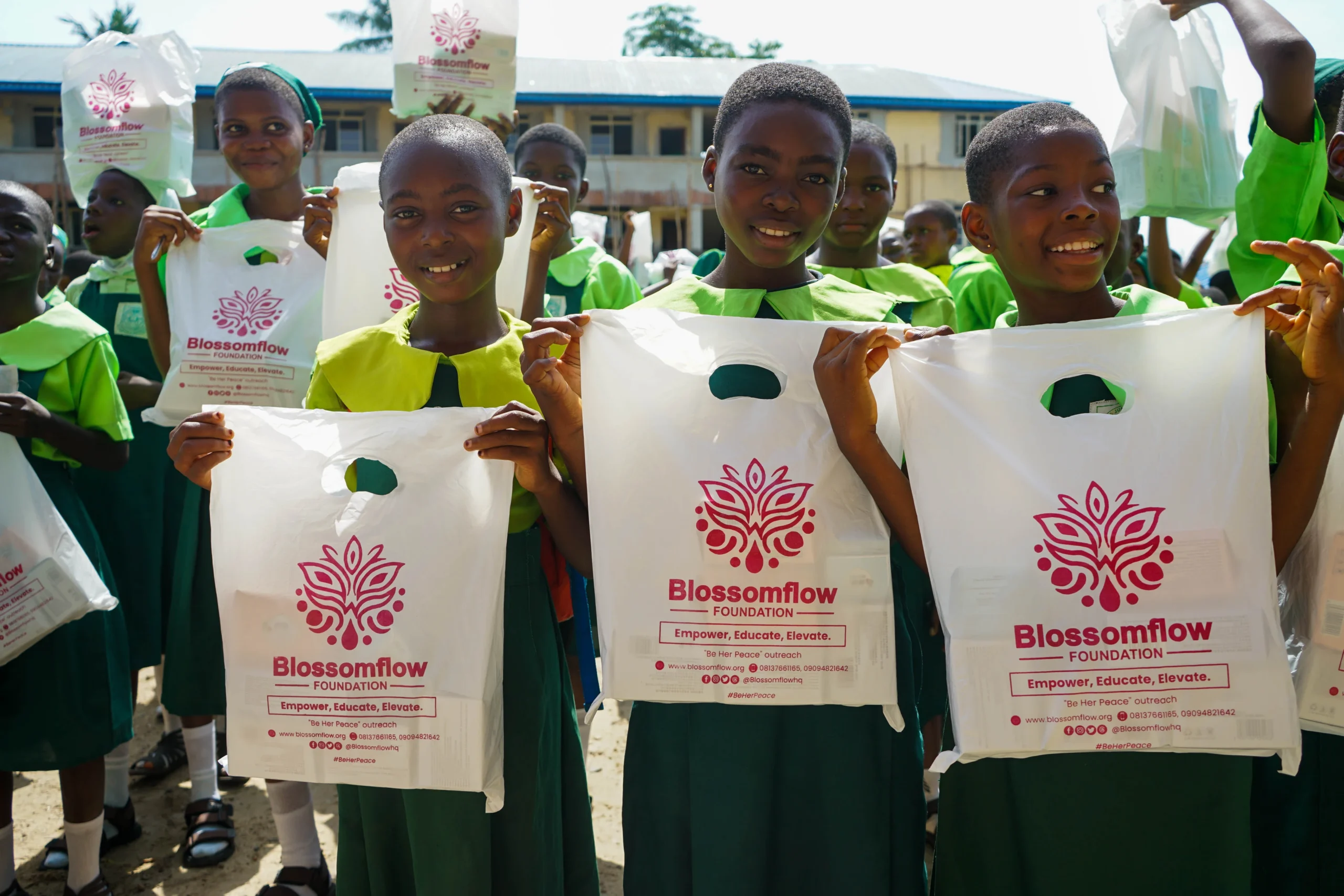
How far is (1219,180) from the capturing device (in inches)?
109

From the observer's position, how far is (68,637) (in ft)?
8.51

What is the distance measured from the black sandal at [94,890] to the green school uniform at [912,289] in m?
2.64

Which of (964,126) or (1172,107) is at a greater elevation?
(964,126)

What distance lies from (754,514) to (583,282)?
2.48m

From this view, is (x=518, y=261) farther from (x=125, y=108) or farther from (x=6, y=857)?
(x=6, y=857)

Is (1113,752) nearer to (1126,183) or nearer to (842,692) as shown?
(842,692)

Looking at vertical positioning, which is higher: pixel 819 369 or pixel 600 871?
pixel 819 369

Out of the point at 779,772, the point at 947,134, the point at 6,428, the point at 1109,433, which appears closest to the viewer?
the point at 1109,433

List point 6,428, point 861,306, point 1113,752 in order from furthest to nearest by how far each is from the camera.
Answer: point 6,428
point 861,306
point 1113,752

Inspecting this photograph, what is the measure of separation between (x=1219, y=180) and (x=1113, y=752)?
1.88 meters

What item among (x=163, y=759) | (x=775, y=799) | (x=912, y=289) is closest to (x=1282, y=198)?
(x=912, y=289)

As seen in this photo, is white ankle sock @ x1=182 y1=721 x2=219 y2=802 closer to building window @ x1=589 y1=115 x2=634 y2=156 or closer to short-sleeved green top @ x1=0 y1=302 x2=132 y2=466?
short-sleeved green top @ x1=0 y1=302 x2=132 y2=466

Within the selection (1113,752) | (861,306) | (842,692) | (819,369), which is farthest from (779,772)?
(861,306)

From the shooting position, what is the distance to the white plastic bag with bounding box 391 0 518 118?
3377 millimetres
